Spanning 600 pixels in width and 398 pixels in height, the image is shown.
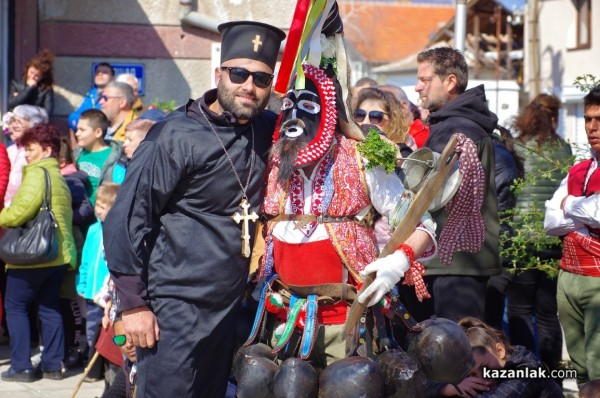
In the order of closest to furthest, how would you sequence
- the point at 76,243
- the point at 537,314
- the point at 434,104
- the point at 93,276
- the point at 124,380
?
the point at 434,104
the point at 124,380
the point at 537,314
the point at 93,276
the point at 76,243

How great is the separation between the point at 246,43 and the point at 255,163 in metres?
0.52

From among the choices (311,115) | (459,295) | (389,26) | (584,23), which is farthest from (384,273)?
(389,26)

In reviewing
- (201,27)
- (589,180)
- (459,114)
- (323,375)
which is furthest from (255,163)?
(201,27)

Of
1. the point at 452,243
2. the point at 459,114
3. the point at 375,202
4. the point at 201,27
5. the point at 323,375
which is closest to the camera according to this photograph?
the point at 323,375

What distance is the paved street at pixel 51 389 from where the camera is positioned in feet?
25.7

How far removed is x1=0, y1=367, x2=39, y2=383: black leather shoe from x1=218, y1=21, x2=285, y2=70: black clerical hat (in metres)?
4.37

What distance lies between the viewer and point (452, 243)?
5414 millimetres

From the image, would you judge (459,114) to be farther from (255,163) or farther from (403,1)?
(403,1)

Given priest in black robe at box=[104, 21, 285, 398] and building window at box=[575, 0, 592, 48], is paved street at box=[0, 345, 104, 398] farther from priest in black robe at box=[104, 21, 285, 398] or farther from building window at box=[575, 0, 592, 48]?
building window at box=[575, 0, 592, 48]

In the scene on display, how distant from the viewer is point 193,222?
4.59 m

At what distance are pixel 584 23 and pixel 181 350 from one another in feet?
87.8

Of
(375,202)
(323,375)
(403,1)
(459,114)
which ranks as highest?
(403,1)

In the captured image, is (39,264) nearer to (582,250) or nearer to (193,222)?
(193,222)

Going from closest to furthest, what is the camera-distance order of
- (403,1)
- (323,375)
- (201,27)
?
(323,375) → (201,27) → (403,1)
